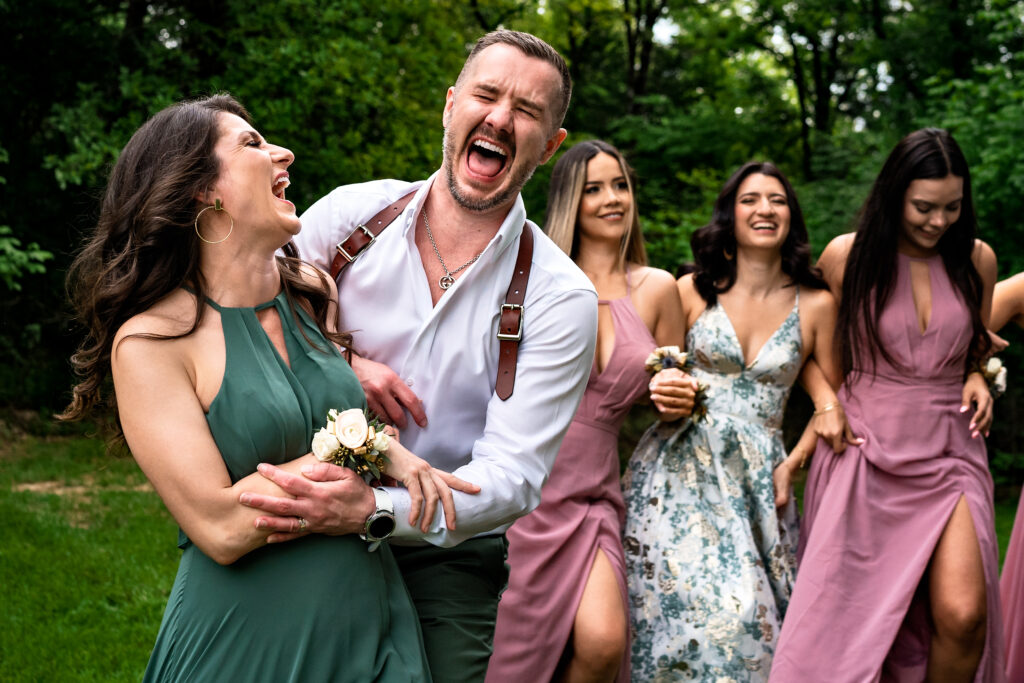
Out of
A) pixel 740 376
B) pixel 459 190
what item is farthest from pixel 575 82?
pixel 459 190

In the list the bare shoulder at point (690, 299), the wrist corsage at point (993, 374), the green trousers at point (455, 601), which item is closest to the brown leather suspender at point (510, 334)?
the green trousers at point (455, 601)

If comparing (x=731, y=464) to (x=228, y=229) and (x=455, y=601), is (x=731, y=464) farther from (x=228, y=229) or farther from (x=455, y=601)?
(x=228, y=229)

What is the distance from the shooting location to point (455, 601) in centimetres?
344

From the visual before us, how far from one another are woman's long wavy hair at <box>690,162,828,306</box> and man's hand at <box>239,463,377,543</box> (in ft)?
11.6

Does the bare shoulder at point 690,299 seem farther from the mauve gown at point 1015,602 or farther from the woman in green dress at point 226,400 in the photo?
the woman in green dress at point 226,400

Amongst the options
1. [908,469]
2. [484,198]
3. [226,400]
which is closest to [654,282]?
[908,469]

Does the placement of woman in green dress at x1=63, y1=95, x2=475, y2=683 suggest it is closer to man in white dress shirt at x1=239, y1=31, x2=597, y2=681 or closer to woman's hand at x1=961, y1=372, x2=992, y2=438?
man in white dress shirt at x1=239, y1=31, x2=597, y2=681

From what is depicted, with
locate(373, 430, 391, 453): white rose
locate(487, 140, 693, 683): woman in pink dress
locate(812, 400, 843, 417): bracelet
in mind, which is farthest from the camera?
locate(812, 400, 843, 417): bracelet

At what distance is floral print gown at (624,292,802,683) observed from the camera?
17.2 ft

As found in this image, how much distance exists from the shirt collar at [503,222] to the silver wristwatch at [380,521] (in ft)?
3.26

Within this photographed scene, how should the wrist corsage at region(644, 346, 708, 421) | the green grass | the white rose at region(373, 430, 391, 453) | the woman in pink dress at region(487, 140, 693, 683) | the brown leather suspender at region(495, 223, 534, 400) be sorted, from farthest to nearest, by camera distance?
1. the green grass
2. the wrist corsage at region(644, 346, 708, 421)
3. the woman in pink dress at region(487, 140, 693, 683)
4. the brown leather suspender at region(495, 223, 534, 400)
5. the white rose at region(373, 430, 391, 453)

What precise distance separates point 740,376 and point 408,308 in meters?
2.82

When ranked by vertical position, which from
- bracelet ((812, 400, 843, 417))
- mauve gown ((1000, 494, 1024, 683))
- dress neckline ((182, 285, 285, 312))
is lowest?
mauve gown ((1000, 494, 1024, 683))

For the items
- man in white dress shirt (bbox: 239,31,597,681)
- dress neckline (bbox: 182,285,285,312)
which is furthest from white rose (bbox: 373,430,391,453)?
dress neckline (bbox: 182,285,285,312)
